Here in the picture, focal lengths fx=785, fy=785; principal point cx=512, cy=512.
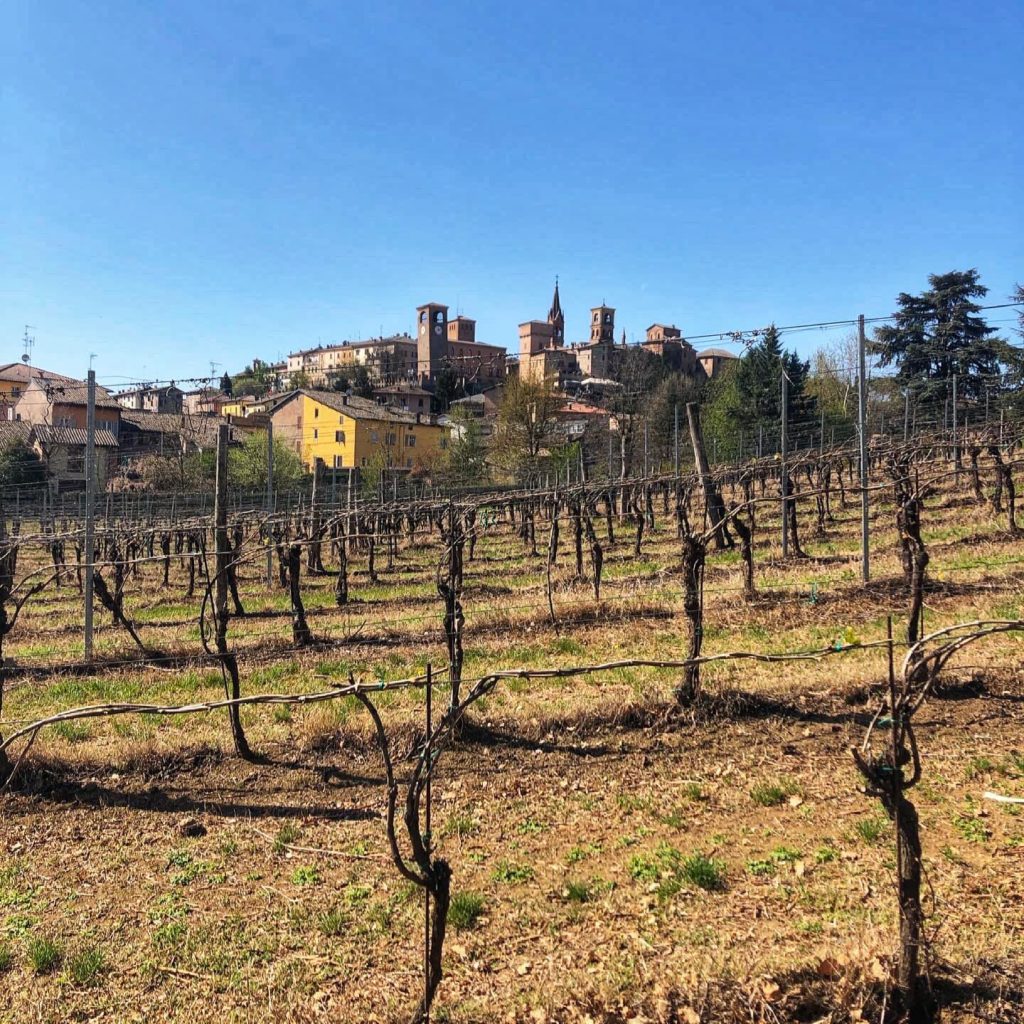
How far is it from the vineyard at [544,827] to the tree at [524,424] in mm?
30257

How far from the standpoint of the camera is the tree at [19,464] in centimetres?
3528

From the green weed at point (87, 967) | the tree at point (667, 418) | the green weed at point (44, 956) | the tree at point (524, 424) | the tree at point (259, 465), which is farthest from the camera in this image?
the tree at point (524, 424)

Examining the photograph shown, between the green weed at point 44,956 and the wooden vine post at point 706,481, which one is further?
the wooden vine post at point 706,481

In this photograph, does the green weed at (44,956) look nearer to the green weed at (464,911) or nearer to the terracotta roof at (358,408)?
the green weed at (464,911)

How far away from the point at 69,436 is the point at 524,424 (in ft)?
77.8

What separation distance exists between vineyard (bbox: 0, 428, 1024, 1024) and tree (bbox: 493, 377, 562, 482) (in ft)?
99.3

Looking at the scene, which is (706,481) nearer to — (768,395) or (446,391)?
(768,395)

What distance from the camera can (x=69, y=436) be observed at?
40656 millimetres

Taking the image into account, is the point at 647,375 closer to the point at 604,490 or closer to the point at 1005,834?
the point at 604,490

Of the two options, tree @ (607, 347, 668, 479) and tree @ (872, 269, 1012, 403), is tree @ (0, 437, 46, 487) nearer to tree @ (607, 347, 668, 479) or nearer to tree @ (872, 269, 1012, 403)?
tree @ (607, 347, 668, 479)

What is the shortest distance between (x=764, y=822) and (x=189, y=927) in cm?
324

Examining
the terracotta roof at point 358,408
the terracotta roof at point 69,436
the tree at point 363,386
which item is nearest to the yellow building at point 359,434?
the terracotta roof at point 358,408

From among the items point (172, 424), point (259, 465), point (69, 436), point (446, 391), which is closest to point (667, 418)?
point (259, 465)

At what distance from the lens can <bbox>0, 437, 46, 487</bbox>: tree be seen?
35.3 metres
